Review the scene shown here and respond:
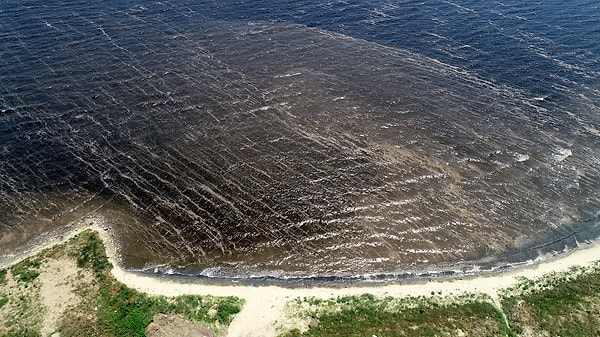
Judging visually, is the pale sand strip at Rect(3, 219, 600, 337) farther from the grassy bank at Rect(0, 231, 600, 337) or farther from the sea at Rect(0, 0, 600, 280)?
the sea at Rect(0, 0, 600, 280)

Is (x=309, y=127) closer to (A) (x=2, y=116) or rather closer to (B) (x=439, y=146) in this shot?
(B) (x=439, y=146)

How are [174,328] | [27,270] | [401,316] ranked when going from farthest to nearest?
[27,270]
[401,316]
[174,328]

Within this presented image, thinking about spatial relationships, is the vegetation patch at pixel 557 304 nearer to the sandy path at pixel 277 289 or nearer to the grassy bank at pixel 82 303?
the sandy path at pixel 277 289

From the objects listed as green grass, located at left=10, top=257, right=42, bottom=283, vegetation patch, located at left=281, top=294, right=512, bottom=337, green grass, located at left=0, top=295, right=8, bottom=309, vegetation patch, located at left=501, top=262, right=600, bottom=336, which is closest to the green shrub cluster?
green grass, located at left=10, top=257, right=42, bottom=283

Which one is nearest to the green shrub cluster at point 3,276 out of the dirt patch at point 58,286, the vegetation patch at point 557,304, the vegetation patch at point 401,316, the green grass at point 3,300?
the green grass at point 3,300

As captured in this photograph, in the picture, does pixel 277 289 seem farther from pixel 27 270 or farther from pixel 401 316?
pixel 27 270

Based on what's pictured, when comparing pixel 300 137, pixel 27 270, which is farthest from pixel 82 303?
pixel 300 137
